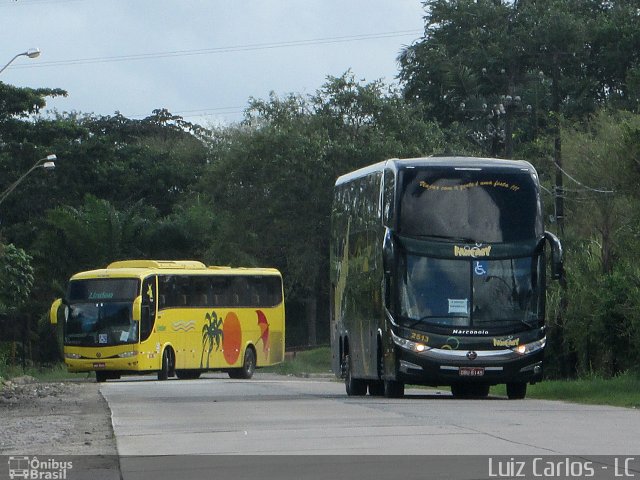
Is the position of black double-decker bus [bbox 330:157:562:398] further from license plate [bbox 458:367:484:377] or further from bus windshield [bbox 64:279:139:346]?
bus windshield [bbox 64:279:139:346]

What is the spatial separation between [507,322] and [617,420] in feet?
21.9

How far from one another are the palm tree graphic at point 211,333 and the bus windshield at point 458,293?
24.5 m

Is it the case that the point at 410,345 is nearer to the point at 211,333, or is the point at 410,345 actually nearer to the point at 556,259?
the point at 556,259

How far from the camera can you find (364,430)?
53.1ft

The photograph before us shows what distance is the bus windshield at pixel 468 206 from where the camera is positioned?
24016mm

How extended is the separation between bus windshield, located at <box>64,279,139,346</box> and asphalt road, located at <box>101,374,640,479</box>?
2085 centimetres

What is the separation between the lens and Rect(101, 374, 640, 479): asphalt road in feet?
43.8

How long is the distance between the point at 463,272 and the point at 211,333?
82.4 feet

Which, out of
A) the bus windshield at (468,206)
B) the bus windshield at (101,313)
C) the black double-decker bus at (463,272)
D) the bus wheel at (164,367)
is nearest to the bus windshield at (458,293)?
the black double-decker bus at (463,272)

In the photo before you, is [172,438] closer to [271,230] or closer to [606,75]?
[271,230]

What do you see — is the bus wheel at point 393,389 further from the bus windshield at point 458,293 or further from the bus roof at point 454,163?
the bus roof at point 454,163

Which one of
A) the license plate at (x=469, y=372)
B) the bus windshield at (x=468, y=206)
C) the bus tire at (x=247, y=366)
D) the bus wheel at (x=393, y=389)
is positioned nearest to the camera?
the license plate at (x=469, y=372)

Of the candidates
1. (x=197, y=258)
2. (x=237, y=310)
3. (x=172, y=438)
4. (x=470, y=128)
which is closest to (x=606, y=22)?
(x=470, y=128)

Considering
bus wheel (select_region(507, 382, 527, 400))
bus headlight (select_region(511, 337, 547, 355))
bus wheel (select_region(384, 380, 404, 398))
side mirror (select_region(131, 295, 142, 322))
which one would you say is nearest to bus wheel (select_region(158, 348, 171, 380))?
side mirror (select_region(131, 295, 142, 322))
